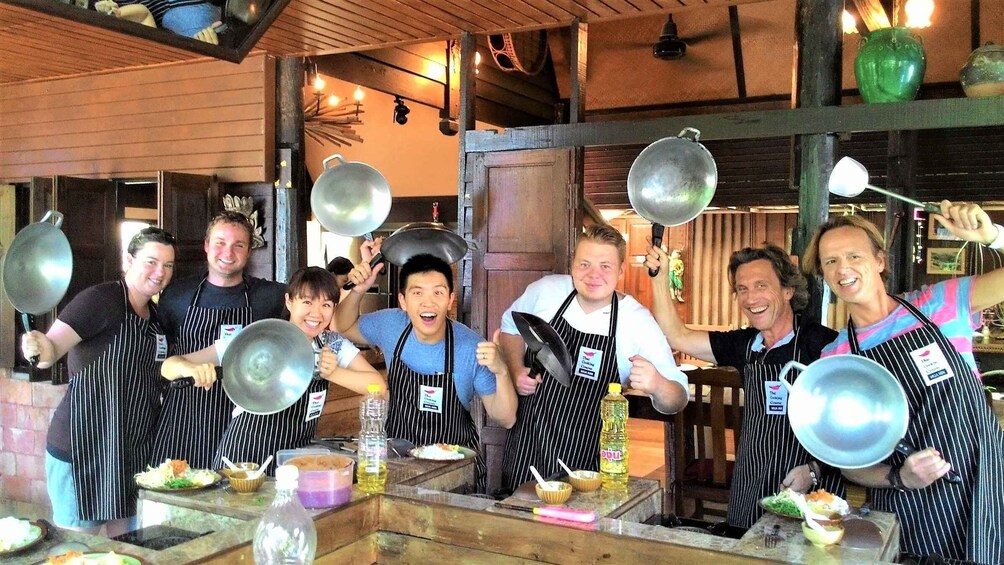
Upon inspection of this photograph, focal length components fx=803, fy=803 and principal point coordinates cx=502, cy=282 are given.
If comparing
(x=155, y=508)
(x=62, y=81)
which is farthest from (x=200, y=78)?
(x=155, y=508)

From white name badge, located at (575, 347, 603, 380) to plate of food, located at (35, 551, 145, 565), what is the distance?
1754 millimetres

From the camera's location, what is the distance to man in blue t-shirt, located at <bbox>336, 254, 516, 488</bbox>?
2902mm

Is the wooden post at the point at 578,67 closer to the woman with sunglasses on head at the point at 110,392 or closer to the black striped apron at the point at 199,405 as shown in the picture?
the black striped apron at the point at 199,405

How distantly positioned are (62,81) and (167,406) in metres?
4.07

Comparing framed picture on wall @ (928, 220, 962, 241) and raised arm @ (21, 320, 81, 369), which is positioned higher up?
framed picture on wall @ (928, 220, 962, 241)

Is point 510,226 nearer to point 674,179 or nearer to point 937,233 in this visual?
point 674,179

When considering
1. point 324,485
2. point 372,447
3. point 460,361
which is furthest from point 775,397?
point 324,485

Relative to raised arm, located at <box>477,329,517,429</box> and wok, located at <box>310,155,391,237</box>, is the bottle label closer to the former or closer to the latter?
raised arm, located at <box>477,329,517,429</box>

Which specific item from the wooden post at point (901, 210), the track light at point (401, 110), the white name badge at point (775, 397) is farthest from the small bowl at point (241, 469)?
the wooden post at point (901, 210)

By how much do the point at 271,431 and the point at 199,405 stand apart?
0.67m

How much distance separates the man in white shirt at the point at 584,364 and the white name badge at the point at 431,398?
0.32 meters

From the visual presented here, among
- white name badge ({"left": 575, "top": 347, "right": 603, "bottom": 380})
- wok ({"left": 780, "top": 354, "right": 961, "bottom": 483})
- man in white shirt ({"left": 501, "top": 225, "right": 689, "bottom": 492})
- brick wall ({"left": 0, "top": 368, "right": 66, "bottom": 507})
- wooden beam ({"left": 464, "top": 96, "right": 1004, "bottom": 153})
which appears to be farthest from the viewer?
brick wall ({"left": 0, "top": 368, "right": 66, "bottom": 507})

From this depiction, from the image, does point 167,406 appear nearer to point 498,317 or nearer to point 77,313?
point 77,313

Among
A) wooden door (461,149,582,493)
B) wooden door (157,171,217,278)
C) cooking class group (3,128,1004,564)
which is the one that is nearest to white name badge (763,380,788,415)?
cooking class group (3,128,1004,564)
